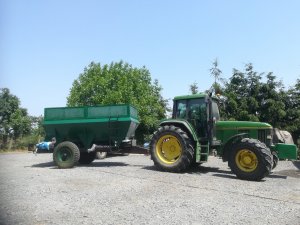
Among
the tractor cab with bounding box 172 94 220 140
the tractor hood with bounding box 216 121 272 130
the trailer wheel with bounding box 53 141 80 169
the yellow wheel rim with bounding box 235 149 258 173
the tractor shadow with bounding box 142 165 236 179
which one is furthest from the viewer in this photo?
the trailer wheel with bounding box 53 141 80 169

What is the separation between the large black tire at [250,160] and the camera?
34.3 ft

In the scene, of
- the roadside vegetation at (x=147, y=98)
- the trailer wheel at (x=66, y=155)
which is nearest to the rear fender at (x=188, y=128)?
the trailer wheel at (x=66, y=155)

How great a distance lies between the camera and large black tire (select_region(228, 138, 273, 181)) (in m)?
10.4

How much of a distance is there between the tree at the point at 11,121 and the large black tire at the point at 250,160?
2788 centimetres

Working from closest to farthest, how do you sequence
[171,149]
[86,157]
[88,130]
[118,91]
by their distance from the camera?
[171,149]
[88,130]
[86,157]
[118,91]

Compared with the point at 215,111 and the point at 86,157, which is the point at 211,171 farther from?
the point at 86,157

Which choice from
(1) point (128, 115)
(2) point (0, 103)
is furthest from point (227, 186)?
(2) point (0, 103)

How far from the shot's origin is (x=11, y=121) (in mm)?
42938

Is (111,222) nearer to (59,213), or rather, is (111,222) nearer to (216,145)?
(59,213)

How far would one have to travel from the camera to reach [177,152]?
478 inches

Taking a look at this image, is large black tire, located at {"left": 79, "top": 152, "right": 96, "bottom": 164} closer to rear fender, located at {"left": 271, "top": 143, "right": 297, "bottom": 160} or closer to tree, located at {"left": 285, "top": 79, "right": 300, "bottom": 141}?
rear fender, located at {"left": 271, "top": 143, "right": 297, "bottom": 160}

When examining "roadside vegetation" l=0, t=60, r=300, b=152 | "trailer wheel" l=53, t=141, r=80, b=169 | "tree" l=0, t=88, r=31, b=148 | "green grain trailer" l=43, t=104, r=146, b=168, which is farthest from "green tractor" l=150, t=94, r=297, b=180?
"tree" l=0, t=88, r=31, b=148

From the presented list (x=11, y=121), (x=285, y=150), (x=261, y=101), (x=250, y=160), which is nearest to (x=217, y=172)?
(x=250, y=160)

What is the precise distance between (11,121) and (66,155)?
107 feet
